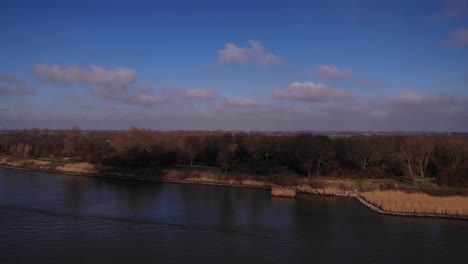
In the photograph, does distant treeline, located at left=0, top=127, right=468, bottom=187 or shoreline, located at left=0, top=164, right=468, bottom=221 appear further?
distant treeline, located at left=0, top=127, right=468, bottom=187

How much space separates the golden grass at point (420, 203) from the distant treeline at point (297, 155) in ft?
22.4

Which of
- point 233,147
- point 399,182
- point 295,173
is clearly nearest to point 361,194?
point 399,182

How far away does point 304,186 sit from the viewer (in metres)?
28.2

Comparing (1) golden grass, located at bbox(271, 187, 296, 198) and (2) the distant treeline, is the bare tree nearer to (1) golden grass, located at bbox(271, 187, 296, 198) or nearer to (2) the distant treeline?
(2) the distant treeline

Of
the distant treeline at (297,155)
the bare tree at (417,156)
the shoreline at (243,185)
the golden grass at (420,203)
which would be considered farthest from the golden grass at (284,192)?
the bare tree at (417,156)

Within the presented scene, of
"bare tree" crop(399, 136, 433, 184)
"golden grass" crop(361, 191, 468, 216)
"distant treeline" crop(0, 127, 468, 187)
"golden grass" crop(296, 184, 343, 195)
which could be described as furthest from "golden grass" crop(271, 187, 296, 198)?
"bare tree" crop(399, 136, 433, 184)

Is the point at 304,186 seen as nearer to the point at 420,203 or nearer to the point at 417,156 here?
the point at 420,203

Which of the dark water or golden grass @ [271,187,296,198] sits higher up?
golden grass @ [271,187,296,198]

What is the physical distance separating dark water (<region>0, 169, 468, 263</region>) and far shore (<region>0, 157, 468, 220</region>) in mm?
978

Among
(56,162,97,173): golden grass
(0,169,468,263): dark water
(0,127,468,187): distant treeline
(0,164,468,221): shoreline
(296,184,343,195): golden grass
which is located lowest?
(0,169,468,263): dark water

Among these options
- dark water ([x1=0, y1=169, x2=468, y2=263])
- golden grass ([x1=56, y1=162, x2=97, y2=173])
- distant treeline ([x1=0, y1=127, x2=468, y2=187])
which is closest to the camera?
dark water ([x1=0, y1=169, x2=468, y2=263])

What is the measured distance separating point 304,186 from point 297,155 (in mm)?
7154

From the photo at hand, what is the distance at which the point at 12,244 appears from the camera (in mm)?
14094

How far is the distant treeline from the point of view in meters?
31.7
